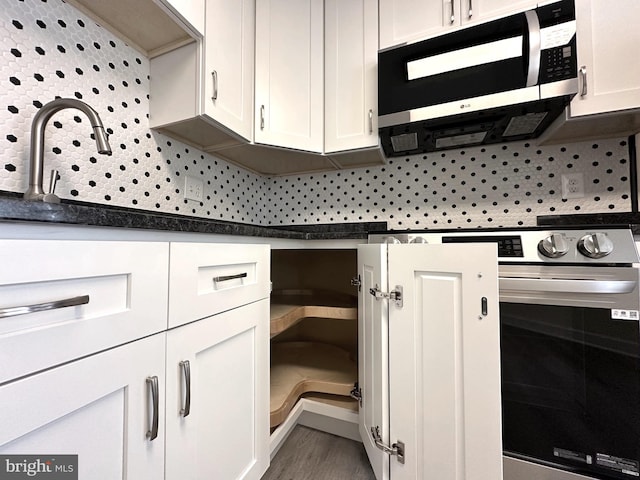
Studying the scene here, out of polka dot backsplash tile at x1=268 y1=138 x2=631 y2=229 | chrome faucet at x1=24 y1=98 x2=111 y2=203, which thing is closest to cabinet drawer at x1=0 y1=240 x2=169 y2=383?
chrome faucet at x1=24 y1=98 x2=111 y2=203

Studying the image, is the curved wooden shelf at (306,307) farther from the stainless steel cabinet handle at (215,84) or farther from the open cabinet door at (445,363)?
the stainless steel cabinet handle at (215,84)

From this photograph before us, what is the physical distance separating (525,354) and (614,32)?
46.8 inches

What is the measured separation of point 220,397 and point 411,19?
1634mm

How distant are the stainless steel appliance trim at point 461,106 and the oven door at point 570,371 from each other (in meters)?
0.66

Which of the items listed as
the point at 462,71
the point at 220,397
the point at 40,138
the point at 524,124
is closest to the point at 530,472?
the point at 220,397

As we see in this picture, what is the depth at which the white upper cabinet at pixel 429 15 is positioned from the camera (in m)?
1.08

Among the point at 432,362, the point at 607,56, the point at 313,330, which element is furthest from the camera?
the point at 313,330

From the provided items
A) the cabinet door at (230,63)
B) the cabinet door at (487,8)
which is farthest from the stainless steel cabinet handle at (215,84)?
the cabinet door at (487,8)

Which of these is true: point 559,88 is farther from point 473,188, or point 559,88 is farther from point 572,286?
point 572,286

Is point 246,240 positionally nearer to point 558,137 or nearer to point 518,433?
point 518,433

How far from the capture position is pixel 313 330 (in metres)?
1.82

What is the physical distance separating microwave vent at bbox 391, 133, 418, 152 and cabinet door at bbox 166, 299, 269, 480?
1.01m

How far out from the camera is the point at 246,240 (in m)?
0.89

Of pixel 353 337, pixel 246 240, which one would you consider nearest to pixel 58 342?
pixel 246 240
